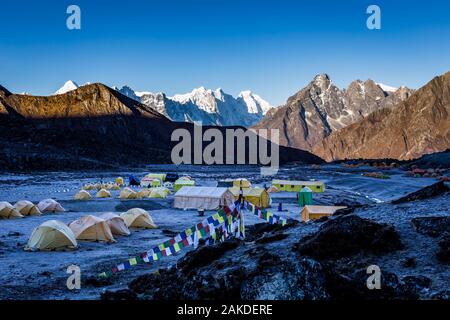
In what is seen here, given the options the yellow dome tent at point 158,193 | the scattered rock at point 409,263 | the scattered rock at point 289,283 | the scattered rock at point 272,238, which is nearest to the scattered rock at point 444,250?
the scattered rock at point 409,263

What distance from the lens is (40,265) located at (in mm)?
13594

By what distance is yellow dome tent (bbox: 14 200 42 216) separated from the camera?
26.4m

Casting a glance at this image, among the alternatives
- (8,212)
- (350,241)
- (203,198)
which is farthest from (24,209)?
(350,241)

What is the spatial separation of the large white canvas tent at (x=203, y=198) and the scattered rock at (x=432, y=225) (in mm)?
20432

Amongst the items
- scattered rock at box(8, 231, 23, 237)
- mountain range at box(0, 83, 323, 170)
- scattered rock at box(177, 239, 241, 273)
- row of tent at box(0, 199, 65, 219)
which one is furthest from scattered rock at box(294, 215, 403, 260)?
mountain range at box(0, 83, 323, 170)

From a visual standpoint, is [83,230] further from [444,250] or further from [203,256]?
[444,250]

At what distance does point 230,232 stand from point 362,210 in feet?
15.9

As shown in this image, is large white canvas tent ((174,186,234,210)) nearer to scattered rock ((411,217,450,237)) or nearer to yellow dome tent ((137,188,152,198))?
yellow dome tent ((137,188,152,198))

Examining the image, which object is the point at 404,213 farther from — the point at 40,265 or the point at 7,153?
the point at 7,153

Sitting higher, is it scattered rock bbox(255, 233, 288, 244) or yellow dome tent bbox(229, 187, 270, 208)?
scattered rock bbox(255, 233, 288, 244)

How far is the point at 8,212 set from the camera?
2533cm

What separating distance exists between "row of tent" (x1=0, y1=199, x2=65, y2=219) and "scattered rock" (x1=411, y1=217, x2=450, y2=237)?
22470 mm

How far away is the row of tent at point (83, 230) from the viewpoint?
16.1 m
